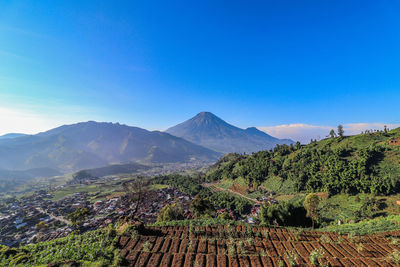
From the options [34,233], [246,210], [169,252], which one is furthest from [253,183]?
[34,233]

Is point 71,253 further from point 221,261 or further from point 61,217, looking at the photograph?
point 61,217

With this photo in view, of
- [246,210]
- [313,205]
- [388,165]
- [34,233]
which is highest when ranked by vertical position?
[388,165]

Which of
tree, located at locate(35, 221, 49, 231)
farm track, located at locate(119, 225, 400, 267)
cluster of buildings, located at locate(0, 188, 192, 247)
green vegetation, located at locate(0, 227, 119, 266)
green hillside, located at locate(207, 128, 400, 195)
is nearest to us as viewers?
farm track, located at locate(119, 225, 400, 267)

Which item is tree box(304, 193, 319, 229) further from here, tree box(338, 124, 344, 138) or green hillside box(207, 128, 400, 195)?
tree box(338, 124, 344, 138)

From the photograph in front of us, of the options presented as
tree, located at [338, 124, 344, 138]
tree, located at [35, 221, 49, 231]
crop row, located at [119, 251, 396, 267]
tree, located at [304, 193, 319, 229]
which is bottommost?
tree, located at [35, 221, 49, 231]

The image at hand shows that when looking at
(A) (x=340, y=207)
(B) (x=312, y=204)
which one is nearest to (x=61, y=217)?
(B) (x=312, y=204)

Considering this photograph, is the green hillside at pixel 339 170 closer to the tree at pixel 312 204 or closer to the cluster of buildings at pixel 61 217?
the tree at pixel 312 204

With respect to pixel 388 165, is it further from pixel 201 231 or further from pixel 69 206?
pixel 69 206

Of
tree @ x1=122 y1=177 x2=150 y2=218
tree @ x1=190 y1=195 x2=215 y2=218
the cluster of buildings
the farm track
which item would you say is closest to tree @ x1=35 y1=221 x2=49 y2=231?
the cluster of buildings
